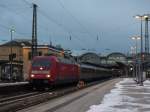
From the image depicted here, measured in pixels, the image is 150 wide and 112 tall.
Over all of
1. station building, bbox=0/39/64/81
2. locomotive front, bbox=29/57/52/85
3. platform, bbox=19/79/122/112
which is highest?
station building, bbox=0/39/64/81

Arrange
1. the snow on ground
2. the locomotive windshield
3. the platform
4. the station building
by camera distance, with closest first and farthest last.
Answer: the snow on ground < the platform < the locomotive windshield < the station building

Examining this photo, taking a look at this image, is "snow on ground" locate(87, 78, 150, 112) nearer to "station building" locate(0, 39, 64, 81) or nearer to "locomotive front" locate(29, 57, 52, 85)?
"locomotive front" locate(29, 57, 52, 85)

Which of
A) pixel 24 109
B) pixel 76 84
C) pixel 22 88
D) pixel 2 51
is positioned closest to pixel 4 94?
pixel 22 88

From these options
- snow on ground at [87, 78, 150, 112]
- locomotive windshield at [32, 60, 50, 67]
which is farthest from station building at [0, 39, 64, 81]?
snow on ground at [87, 78, 150, 112]

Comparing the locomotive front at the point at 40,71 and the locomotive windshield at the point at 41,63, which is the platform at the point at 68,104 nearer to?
the locomotive front at the point at 40,71

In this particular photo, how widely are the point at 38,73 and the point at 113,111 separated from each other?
68.9 ft

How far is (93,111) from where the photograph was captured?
21.5m

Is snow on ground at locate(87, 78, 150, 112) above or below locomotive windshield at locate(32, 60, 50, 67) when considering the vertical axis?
below

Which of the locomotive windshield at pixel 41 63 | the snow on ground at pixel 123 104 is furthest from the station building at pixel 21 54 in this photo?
the snow on ground at pixel 123 104

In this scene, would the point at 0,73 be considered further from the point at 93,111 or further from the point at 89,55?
the point at 89,55

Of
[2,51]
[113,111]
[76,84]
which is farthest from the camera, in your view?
[2,51]

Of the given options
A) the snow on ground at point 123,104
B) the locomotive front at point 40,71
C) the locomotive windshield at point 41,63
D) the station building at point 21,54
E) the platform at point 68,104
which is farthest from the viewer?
the station building at point 21,54

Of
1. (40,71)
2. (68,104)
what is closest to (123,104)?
(68,104)

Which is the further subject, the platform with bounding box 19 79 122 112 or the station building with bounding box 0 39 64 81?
the station building with bounding box 0 39 64 81
